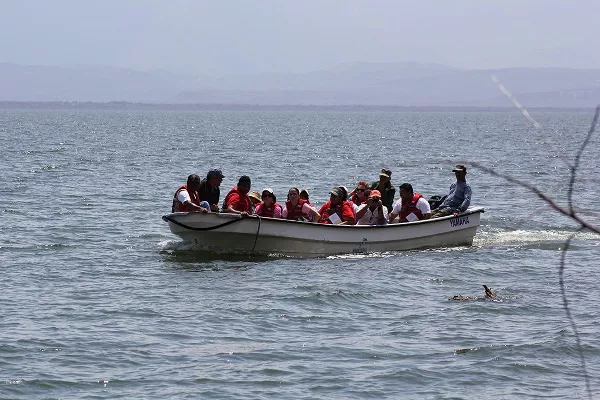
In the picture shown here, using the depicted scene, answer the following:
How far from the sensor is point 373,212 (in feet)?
61.8

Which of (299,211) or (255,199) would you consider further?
(255,199)

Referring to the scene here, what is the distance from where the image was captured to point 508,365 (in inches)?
440

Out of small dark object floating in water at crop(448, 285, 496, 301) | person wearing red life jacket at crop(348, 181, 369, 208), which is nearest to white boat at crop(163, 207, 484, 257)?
person wearing red life jacket at crop(348, 181, 369, 208)

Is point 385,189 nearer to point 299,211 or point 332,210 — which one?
point 332,210

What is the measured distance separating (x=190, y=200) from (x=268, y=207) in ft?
4.50

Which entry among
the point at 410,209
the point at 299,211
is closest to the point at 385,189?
the point at 410,209

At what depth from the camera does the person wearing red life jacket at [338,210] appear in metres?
18.6

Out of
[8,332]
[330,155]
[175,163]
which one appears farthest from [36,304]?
[330,155]

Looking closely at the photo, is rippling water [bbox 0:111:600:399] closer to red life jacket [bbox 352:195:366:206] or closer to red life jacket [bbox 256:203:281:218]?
red life jacket [bbox 256:203:281:218]

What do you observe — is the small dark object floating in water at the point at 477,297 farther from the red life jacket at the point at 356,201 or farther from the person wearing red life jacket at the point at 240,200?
the red life jacket at the point at 356,201

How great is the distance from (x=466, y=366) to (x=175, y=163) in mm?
39162

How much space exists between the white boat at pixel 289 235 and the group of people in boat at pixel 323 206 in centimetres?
22

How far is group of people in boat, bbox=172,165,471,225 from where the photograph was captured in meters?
18.0

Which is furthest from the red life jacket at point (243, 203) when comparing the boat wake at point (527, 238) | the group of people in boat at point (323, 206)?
the boat wake at point (527, 238)
